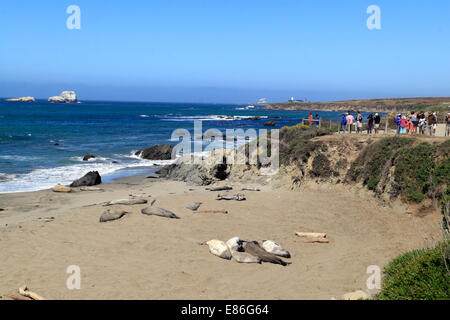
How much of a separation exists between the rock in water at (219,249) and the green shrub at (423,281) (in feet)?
13.5

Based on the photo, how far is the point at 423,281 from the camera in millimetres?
6816

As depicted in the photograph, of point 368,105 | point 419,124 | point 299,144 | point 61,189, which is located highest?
point 368,105

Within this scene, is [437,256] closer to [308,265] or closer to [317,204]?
[308,265]

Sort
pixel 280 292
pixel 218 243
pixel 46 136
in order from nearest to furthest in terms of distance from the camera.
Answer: pixel 280 292 → pixel 218 243 → pixel 46 136

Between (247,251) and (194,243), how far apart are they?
167cm

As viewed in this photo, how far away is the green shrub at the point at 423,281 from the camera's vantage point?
6473 mm

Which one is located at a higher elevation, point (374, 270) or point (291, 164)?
point (291, 164)

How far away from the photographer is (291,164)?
66.8ft

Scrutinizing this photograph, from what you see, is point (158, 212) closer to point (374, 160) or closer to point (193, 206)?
point (193, 206)

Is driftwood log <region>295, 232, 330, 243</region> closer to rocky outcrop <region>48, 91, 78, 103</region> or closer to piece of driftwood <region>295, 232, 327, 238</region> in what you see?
piece of driftwood <region>295, 232, 327, 238</region>

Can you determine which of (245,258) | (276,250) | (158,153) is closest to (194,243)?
(245,258)

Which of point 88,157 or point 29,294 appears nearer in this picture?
point 29,294

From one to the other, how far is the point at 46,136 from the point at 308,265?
137 ft
